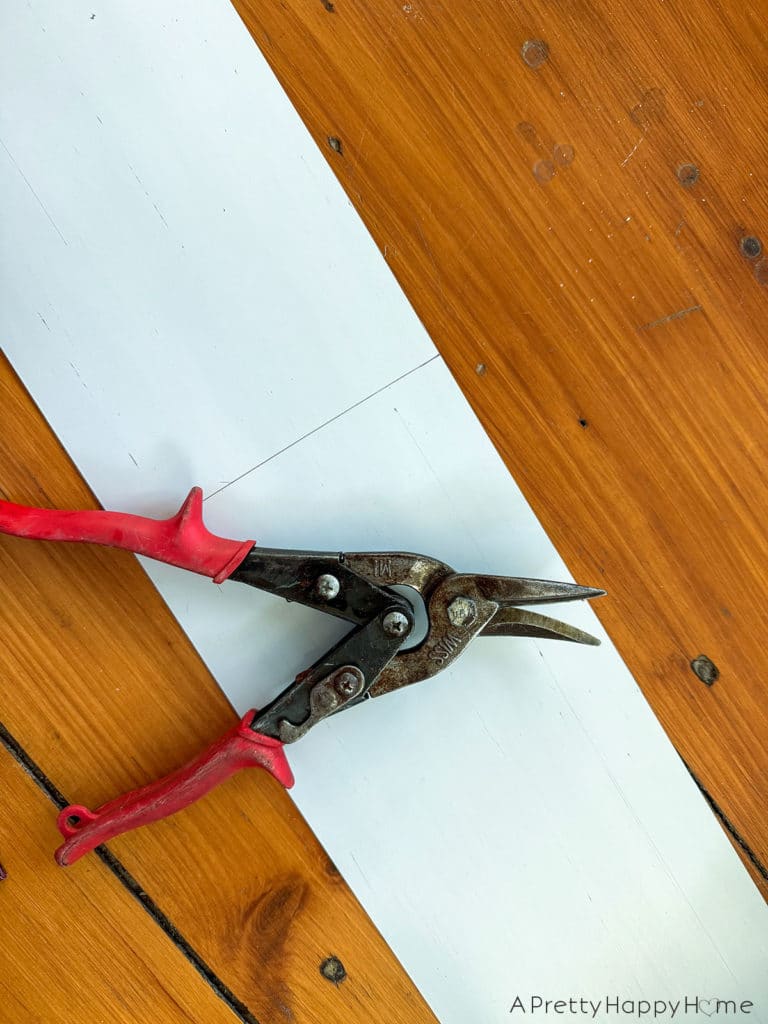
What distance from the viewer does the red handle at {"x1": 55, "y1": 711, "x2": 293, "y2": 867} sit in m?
0.89

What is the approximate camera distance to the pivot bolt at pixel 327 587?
0.88 meters

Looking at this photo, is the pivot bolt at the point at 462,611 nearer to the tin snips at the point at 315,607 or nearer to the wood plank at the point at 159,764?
the tin snips at the point at 315,607

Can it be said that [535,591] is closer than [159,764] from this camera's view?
Yes

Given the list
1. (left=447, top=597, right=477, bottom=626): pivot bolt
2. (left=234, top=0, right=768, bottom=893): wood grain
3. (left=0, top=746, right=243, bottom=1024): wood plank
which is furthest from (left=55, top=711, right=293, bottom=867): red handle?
(left=234, top=0, right=768, bottom=893): wood grain

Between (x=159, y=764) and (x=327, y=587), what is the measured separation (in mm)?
339

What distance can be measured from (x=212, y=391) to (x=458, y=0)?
56 cm

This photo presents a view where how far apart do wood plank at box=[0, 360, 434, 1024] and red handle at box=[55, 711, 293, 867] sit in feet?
0.27

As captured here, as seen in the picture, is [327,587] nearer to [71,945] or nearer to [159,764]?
[159,764]

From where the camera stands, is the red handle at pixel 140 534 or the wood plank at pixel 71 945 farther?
the wood plank at pixel 71 945

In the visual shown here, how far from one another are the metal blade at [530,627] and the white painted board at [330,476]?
3.1 inches

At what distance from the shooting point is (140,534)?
2.83ft

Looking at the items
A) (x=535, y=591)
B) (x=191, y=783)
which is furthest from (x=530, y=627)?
(x=191, y=783)

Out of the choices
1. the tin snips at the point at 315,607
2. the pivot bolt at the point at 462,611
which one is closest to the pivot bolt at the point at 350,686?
the tin snips at the point at 315,607

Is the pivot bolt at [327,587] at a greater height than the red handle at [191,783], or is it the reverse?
the pivot bolt at [327,587]
